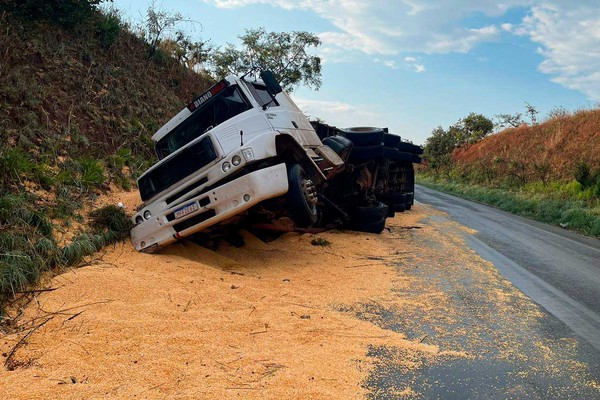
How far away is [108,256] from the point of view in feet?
18.6

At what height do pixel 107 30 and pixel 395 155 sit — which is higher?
pixel 107 30

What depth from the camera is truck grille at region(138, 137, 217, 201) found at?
570 centimetres

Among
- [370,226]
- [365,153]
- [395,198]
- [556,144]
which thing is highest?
[556,144]

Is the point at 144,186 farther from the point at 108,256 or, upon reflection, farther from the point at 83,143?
the point at 83,143

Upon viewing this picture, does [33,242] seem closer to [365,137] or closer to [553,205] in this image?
[365,137]

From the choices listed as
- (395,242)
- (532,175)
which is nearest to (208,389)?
(395,242)

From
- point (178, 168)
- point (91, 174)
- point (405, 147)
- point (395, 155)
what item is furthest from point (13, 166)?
point (405, 147)

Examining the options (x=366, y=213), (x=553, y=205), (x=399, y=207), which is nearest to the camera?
(x=366, y=213)

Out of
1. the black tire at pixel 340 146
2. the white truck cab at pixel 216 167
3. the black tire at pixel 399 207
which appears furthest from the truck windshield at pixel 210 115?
the black tire at pixel 399 207

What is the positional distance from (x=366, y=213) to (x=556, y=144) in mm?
24610

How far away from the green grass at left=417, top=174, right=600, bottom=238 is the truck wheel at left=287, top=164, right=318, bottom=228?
29.3 feet

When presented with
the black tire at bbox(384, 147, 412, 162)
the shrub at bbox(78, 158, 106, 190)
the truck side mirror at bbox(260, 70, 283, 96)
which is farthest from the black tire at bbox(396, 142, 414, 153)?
the shrub at bbox(78, 158, 106, 190)

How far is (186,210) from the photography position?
5.52 meters

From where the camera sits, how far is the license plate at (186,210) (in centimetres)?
544
